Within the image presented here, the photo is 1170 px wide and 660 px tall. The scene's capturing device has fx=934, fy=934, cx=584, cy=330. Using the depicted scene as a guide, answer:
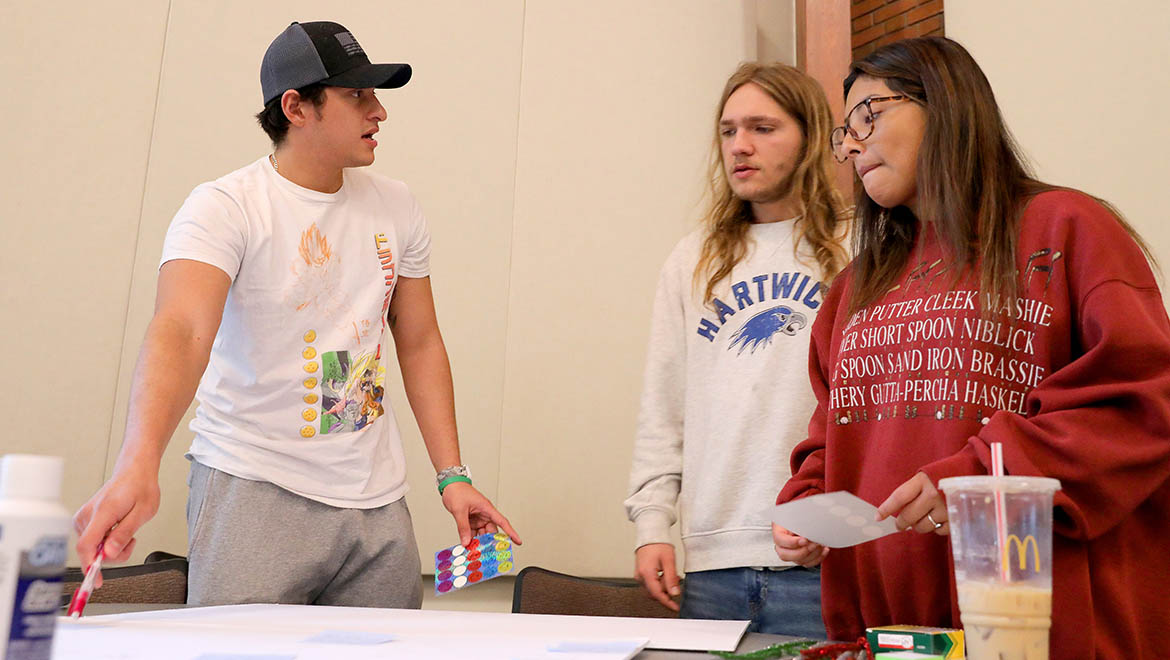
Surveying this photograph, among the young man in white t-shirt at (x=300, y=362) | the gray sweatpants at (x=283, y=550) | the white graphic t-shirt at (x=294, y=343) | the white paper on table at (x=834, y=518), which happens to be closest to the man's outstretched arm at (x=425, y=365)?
the young man in white t-shirt at (x=300, y=362)

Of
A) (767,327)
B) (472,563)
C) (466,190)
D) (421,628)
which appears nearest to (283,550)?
(472,563)

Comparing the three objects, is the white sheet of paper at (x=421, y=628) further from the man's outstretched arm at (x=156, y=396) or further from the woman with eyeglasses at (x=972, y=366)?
the woman with eyeglasses at (x=972, y=366)

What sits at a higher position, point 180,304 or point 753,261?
point 753,261

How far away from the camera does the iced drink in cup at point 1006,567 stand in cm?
71

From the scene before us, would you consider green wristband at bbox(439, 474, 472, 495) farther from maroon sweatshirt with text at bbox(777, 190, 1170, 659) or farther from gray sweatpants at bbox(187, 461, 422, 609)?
maroon sweatshirt with text at bbox(777, 190, 1170, 659)

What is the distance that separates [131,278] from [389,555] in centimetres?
125

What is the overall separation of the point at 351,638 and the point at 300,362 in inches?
30.6

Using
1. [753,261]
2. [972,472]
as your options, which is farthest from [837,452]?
[753,261]

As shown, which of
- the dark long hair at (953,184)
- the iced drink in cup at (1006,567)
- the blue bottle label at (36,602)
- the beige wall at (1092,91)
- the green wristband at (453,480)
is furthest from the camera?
the beige wall at (1092,91)

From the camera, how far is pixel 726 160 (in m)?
1.92

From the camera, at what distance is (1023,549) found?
2.39ft

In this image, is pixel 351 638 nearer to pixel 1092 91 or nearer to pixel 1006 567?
pixel 1006 567

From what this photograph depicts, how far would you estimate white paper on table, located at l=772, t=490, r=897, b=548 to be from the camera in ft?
2.82

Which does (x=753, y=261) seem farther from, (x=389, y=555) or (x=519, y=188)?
(x=519, y=188)
